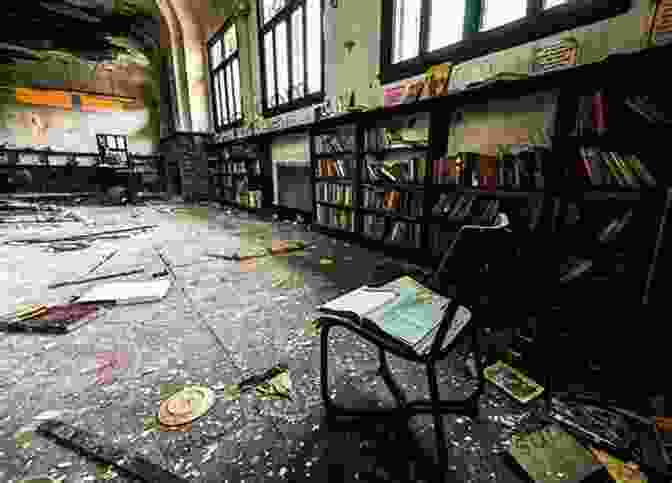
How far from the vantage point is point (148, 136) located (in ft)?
37.8

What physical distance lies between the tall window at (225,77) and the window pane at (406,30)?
15.3ft

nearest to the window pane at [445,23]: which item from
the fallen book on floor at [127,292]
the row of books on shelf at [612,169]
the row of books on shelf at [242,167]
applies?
the row of books on shelf at [612,169]

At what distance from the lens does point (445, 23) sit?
2463mm

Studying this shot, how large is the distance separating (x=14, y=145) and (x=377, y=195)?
45.2 feet

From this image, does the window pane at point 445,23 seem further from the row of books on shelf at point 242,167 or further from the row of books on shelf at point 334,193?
the row of books on shelf at point 242,167

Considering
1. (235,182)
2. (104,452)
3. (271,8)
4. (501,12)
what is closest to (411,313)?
(104,452)

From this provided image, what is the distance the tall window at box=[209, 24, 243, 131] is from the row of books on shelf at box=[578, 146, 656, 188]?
665 centimetres

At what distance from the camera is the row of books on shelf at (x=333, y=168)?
341 centimetres

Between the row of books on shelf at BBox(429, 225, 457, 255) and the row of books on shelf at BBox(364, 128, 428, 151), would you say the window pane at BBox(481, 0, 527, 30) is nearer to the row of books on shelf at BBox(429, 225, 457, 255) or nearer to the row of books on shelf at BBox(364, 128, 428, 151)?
the row of books on shelf at BBox(364, 128, 428, 151)

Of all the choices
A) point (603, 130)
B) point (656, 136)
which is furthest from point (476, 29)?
point (656, 136)

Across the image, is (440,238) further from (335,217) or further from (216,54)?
(216,54)

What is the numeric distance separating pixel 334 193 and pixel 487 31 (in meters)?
2.19

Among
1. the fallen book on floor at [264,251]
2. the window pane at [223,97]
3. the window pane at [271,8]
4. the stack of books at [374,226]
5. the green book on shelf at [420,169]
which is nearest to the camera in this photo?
the green book on shelf at [420,169]

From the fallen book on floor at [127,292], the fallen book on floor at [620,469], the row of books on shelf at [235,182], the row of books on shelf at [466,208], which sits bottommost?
the fallen book on floor at [620,469]
